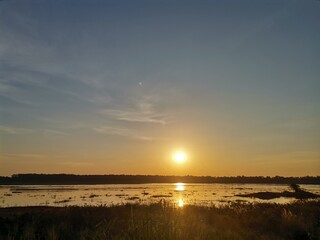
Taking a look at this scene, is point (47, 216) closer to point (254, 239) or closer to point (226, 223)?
point (226, 223)

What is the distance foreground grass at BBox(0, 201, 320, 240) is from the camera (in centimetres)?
820

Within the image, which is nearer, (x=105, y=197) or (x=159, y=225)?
(x=159, y=225)

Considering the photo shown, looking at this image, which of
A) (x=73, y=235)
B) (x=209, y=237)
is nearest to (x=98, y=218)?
(x=73, y=235)

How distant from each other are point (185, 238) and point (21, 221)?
53.7ft

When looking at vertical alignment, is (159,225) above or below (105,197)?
below

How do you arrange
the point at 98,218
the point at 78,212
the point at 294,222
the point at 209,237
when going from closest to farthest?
the point at 209,237 → the point at 294,222 → the point at 98,218 → the point at 78,212

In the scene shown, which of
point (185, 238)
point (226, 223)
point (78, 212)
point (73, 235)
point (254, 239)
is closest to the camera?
point (185, 238)

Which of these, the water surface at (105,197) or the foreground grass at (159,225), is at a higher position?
the water surface at (105,197)

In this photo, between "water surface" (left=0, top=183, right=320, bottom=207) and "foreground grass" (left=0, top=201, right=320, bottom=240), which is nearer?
"foreground grass" (left=0, top=201, right=320, bottom=240)

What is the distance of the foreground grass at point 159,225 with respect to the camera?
8203 mm

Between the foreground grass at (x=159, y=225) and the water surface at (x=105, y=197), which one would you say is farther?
the water surface at (x=105, y=197)

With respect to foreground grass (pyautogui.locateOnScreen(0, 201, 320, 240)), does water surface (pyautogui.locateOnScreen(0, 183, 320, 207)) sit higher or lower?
higher

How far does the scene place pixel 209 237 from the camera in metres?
9.68

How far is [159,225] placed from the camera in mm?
8312
